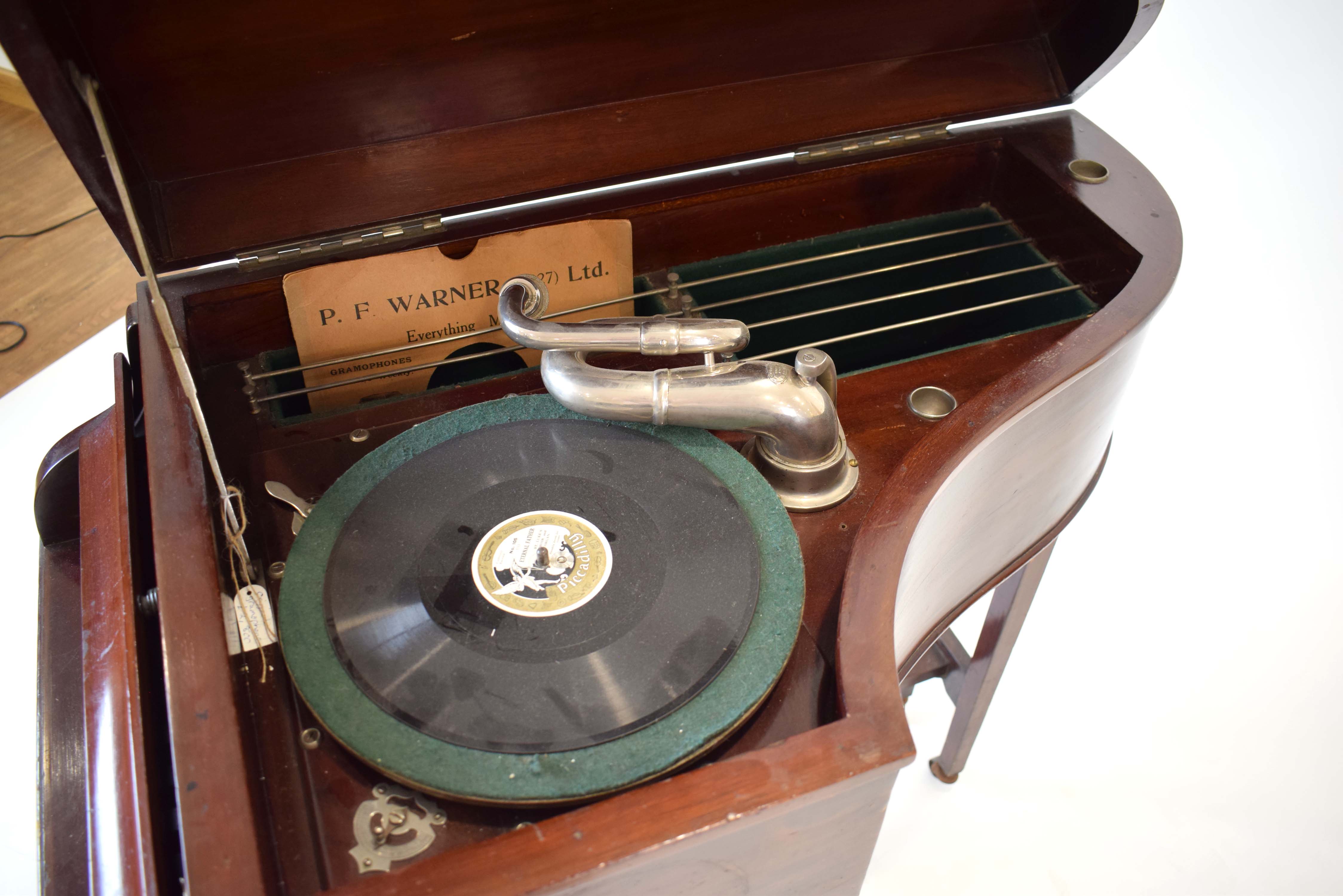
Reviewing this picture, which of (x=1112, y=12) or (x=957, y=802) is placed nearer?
(x=1112, y=12)

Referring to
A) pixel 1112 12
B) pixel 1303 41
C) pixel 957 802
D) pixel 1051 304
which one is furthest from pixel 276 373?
pixel 1303 41

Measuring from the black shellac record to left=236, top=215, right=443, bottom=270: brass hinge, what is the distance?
12.7 inches

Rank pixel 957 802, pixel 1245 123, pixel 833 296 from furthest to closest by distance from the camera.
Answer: pixel 1245 123 < pixel 957 802 < pixel 833 296

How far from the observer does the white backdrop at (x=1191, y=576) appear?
68.7 inches

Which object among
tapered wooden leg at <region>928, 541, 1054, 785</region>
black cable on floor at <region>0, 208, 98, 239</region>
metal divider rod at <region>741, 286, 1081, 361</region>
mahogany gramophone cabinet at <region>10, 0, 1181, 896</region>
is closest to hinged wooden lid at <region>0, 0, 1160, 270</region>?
mahogany gramophone cabinet at <region>10, 0, 1181, 896</region>

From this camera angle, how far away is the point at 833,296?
59.3 inches

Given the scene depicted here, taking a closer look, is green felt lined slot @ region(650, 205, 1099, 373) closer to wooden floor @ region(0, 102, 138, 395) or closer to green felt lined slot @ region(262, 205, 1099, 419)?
green felt lined slot @ region(262, 205, 1099, 419)

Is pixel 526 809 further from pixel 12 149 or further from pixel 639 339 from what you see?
pixel 12 149

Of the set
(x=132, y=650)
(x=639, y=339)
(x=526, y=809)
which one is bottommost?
(x=526, y=809)

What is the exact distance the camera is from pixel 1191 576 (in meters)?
2.09

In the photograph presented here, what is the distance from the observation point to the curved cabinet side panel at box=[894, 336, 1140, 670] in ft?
3.30

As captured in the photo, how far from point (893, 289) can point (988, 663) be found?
67 cm

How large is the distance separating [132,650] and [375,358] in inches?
19.6

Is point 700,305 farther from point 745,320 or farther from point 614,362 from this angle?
point 614,362
